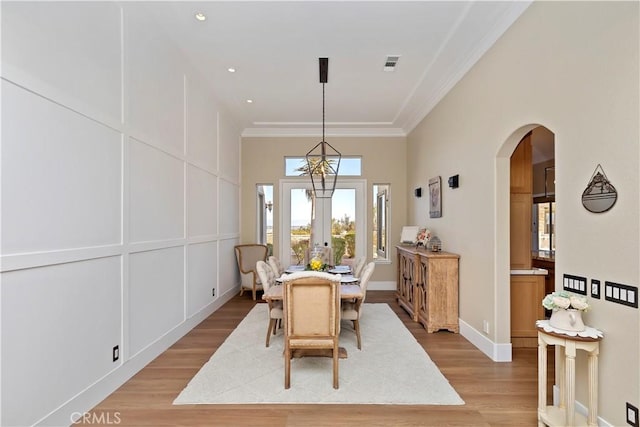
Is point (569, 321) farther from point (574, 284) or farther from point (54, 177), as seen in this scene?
point (54, 177)

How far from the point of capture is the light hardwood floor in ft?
7.39

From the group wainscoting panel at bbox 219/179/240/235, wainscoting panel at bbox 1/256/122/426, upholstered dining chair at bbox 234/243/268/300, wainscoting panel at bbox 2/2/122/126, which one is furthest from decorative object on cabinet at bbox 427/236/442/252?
wainscoting panel at bbox 2/2/122/126

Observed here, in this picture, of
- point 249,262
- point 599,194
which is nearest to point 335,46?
point 599,194

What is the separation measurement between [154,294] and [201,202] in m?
1.62

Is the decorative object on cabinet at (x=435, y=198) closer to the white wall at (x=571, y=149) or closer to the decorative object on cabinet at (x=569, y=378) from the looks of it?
the white wall at (x=571, y=149)

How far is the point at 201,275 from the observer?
177 inches

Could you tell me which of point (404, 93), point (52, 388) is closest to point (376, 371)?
point (52, 388)

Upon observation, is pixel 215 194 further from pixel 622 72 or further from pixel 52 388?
pixel 622 72

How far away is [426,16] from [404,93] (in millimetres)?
1889

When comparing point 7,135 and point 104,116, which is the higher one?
point 104,116

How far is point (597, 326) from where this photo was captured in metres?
1.96

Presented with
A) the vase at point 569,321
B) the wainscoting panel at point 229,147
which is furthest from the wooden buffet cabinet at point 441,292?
the wainscoting panel at point 229,147

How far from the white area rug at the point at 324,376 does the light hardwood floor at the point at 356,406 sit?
91 millimetres

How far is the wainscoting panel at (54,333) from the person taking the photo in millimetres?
1782
